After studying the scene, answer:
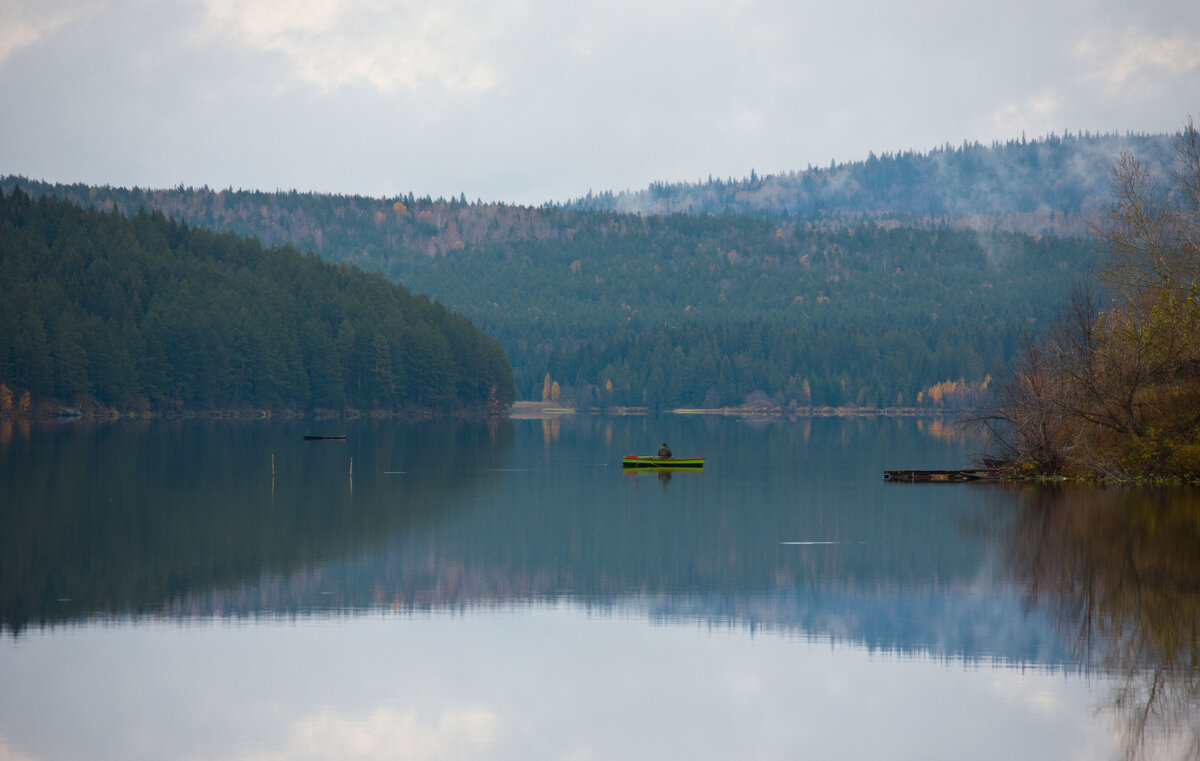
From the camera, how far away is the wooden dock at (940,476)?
179 ft

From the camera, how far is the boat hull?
65312 mm

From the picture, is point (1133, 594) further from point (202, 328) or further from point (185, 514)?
point (202, 328)

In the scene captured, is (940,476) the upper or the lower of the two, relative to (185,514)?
upper

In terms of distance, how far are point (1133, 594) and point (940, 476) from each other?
101 ft

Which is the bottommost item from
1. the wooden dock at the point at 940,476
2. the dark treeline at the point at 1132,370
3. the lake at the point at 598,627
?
the lake at the point at 598,627

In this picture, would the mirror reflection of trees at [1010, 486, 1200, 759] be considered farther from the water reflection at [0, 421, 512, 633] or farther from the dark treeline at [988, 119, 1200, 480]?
the water reflection at [0, 421, 512, 633]

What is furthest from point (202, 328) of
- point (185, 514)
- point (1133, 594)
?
point (1133, 594)

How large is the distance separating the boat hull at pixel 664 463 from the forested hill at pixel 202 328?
9796cm

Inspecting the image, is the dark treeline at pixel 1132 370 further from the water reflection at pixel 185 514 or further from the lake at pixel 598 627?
the water reflection at pixel 185 514

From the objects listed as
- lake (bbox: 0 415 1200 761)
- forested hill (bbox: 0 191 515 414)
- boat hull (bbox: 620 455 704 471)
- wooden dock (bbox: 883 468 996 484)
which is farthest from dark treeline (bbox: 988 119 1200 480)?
forested hill (bbox: 0 191 515 414)

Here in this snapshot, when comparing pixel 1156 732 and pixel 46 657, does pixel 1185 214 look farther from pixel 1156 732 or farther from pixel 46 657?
pixel 46 657

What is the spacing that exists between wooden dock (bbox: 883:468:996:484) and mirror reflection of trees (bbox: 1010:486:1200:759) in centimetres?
1136

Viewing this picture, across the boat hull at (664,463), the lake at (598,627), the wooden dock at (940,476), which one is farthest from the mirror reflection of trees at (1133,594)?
the boat hull at (664,463)

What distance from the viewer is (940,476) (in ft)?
181
